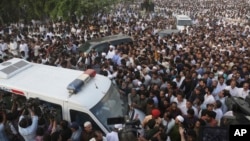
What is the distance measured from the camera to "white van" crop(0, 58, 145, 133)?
19.5ft

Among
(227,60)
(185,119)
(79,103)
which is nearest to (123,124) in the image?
(79,103)

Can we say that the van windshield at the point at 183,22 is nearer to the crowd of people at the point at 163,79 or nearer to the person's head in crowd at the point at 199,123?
the crowd of people at the point at 163,79

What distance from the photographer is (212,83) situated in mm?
8375

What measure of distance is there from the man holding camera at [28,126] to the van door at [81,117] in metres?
0.69

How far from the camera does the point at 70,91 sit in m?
6.17

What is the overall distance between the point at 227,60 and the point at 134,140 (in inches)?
238

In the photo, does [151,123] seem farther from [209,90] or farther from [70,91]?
[209,90]

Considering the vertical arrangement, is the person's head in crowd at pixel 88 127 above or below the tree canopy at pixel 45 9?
below

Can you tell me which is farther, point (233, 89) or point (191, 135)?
point (233, 89)

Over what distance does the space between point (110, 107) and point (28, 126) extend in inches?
61.3

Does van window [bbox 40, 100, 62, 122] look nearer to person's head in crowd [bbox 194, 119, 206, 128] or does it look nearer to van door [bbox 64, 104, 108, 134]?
van door [bbox 64, 104, 108, 134]

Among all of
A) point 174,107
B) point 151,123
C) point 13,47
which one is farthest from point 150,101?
point 13,47

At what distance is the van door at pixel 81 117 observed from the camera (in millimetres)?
5863

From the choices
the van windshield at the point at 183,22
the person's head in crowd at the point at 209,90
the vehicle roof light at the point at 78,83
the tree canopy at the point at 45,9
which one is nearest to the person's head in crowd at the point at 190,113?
the person's head in crowd at the point at 209,90
